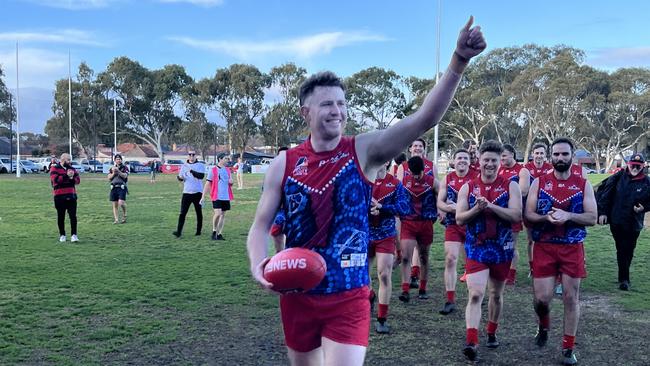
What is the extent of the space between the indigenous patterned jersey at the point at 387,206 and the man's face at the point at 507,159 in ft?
9.00

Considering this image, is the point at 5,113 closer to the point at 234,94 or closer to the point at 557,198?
the point at 234,94

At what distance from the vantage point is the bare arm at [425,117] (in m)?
2.69

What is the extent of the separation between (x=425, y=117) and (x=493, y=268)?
3.56 meters

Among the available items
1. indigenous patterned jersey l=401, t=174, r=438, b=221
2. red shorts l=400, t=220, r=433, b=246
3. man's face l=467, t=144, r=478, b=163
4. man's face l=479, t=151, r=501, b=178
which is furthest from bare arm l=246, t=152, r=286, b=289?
man's face l=467, t=144, r=478, b=163

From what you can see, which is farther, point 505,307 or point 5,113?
point 5,113

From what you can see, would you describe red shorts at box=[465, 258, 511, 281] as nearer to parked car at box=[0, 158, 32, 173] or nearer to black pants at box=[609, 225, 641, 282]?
black pants at box=[609, 225, 641, 282]

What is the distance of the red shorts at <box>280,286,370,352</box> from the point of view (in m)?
3.04

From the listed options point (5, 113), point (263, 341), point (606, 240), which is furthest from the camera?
point (5, 113)

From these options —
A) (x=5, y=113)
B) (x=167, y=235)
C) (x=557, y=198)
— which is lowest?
(x=167, y=235)

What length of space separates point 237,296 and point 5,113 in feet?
251

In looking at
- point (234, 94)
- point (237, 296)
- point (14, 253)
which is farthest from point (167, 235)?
point (234, 94)

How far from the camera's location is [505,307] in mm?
7789

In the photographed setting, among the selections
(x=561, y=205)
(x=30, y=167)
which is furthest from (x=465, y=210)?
(x=30, y=167)

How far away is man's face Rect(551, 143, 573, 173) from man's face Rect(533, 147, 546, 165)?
13.7 ft
